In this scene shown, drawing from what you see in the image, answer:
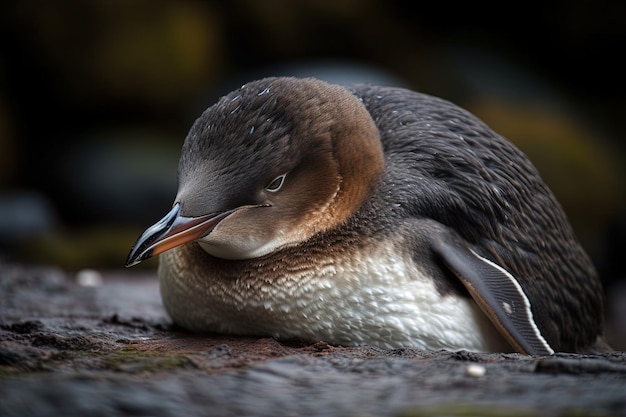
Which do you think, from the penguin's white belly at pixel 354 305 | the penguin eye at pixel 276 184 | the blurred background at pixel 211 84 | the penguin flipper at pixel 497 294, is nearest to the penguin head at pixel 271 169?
the penguin eye at pixel 276 184

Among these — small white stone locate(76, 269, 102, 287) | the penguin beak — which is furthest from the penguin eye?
small white stone locate(76, 269, 102, 287)

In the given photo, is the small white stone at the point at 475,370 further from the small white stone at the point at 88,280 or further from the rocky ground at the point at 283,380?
the small white stone at the point at 88,280

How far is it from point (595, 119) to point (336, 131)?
12062 mm

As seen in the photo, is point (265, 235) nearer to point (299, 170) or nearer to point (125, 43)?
point (299, 170)

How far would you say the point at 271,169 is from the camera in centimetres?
355

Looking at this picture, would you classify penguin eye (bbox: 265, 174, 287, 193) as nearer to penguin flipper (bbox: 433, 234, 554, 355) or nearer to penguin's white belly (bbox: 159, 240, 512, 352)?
penguin's white belly (bbox: 159, 240, 512, 352)

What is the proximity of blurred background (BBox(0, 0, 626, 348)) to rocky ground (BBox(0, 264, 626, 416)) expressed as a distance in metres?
6.56

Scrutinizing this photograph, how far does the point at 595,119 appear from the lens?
48.6ft

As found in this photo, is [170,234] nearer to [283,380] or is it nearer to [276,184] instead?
[276,184]

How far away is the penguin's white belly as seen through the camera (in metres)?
3.56

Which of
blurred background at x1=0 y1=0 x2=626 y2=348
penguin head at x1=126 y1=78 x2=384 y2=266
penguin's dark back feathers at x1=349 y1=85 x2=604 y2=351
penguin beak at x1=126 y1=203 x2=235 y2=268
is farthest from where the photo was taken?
blurred background at x1=0 y1=0 x2=626 y2=348

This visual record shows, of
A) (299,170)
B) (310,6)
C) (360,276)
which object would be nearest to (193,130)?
(299,170)

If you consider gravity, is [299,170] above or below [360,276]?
above

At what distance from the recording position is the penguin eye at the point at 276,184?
3.60 m
